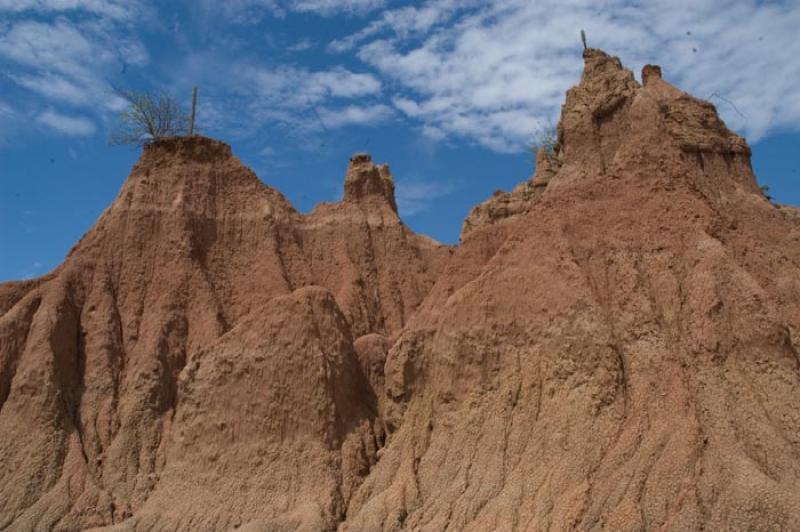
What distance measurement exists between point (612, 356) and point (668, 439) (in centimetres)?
380

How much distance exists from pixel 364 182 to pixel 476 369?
1988 centimetres

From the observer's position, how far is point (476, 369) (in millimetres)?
31672

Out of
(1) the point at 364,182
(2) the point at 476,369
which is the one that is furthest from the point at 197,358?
(1) the point at 364,182

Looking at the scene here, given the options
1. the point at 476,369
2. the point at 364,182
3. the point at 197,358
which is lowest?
the point at 476,369

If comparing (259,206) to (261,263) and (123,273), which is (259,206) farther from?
(123,273)

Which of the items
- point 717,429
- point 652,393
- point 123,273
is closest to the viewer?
point 717,429

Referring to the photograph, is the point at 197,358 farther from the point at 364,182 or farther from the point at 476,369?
the point at 364,182

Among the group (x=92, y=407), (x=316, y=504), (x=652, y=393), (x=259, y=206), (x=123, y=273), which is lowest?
(x=316, y=504)

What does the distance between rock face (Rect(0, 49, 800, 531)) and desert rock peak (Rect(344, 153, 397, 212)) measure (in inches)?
294

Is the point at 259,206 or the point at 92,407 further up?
the point at 259,206

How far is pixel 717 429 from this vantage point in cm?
2517

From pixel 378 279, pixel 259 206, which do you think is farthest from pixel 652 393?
pixel 259 206

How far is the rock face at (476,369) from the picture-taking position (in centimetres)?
2597

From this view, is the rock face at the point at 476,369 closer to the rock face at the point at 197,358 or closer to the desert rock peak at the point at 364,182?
the rock face at the point at 197,358
